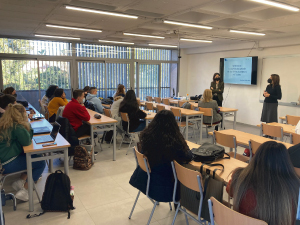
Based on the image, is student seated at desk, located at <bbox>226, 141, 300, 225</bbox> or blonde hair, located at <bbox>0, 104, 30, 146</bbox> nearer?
student seated at desk, located at <bbox>226, 141, 300, 225</bbox>

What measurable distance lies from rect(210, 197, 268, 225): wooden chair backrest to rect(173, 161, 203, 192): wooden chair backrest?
0.38m

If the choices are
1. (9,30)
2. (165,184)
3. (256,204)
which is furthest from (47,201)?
(9,30)

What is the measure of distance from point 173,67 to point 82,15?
6516 mm

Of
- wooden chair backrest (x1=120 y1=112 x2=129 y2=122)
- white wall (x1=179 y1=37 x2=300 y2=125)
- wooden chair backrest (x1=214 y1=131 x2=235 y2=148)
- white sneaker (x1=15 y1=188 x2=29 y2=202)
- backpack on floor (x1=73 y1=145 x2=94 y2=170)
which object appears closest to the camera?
white sneaker (x1=15 y1=188 x2=29 y2=202)

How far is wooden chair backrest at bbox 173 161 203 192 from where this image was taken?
201cm

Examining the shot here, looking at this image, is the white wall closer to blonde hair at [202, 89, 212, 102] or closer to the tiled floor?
blonde hair at [202, 89, 212, 102]

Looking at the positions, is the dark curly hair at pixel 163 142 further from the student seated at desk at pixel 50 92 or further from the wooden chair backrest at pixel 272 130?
the student seated at desk at pixel 50 92

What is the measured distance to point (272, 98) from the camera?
601 centimetres

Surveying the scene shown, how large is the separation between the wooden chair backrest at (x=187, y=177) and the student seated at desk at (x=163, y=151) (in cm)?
15

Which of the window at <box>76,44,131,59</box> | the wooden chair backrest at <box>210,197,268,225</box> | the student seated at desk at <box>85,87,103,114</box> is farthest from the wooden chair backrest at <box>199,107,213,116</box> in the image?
the window at <box>76,44,131,59</box>

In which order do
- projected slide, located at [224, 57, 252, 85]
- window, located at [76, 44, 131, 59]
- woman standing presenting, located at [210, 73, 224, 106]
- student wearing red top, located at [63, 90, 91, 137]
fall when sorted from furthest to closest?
window, located at [76, 44, 131, 59] → projected slide, located at [224, 57, 252, 85] → woman standing presenting, located at [210, 73, 224, 106] → student wearing red top, located at [63, 90, 91, 137]

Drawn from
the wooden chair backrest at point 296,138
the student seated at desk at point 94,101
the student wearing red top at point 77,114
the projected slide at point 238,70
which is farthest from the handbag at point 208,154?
the projected slide at point 238,70

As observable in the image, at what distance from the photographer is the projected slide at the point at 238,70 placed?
8164 millimetres

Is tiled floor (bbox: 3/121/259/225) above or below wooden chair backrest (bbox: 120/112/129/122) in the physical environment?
below
